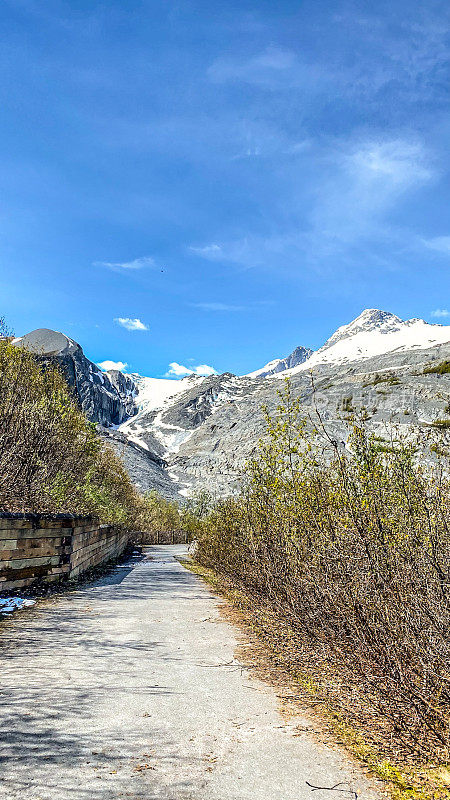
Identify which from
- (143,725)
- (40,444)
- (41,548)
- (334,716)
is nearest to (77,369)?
(40,444)

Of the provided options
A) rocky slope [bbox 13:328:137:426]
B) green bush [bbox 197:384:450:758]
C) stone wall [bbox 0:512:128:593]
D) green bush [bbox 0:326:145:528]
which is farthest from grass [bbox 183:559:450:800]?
rocky slope [bbox 13:328:137:426]

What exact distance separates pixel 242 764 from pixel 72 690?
1.66 metres

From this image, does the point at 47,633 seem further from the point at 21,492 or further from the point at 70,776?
the point at 21,492

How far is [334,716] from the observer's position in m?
3.46

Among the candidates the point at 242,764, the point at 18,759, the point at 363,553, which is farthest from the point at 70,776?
the point at 363,553

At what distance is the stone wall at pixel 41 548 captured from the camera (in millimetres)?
7473

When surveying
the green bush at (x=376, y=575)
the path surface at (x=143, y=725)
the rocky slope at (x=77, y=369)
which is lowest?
the path surface at (x=143, y=725)

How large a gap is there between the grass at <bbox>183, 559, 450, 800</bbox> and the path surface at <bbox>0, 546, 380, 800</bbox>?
0.14 m

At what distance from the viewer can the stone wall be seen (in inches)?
294

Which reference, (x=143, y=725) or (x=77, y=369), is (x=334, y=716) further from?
(x=77, y=369)

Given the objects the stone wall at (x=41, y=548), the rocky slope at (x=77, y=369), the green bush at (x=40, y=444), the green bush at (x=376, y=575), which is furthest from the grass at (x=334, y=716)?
the rocky slope at (x=77, y=369)

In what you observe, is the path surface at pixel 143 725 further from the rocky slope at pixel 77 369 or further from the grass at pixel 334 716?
the rocky slope at pixel 77 369

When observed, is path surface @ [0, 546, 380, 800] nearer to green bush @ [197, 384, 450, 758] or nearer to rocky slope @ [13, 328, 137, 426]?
green bush @ [197, 384, 450, 758]

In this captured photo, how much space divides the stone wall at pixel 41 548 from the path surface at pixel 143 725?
1638mm
